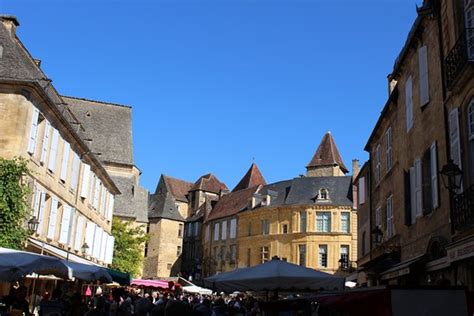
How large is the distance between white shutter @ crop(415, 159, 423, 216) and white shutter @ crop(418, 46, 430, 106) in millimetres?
1606

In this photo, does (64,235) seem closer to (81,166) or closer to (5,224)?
(81,166)

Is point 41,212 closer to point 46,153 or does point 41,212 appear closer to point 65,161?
point 46,153

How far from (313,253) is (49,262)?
1516 inches

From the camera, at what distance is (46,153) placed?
19.9 m

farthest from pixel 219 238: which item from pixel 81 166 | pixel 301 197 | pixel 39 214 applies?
pixel 39 214

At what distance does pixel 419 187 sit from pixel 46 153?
12.9 meters

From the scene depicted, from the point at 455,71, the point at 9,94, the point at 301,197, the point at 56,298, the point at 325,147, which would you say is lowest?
the point at 56,298

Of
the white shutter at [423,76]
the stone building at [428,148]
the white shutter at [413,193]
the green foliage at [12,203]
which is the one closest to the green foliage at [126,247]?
the green foliage at [12,203]

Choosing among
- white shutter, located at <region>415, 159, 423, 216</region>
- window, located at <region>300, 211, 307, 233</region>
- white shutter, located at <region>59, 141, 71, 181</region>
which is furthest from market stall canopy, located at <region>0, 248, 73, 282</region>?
window, located at <region>300, 211, 307, 233</region>

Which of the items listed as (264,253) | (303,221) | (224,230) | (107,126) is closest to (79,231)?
(107,126)

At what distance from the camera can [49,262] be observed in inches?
414

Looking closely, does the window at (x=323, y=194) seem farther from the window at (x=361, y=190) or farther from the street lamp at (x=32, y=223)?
the street lamp at (x=32, y=223)

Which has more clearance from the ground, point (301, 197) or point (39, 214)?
point (301, 197)

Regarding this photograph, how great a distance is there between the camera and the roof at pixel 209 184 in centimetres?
7575
